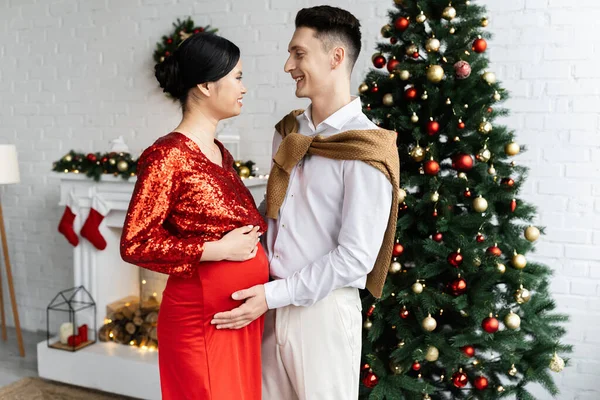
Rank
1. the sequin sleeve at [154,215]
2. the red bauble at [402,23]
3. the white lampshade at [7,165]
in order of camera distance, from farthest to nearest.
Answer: the white lampshade at [7,165]
the red bauble at [402,23]
the sequin sleeve at [154,215]

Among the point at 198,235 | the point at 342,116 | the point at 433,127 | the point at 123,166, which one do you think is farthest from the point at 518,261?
the point at 123,166

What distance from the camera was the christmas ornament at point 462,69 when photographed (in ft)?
6.49

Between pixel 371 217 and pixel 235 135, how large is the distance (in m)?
1.89

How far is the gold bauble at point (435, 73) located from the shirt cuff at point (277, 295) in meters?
0.99

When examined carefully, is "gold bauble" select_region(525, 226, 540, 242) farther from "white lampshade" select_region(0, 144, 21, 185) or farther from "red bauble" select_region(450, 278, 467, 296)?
"white lampshade" select_region(0, 144, 21, 185)

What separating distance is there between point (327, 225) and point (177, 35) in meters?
2.32

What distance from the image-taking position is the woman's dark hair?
1494 millimetres

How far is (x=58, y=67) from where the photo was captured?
12.9 ft

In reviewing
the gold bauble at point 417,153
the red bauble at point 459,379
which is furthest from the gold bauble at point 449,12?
the red bauble at point 459,379

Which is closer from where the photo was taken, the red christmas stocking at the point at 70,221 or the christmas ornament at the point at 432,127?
the christmas ornament at the point at 432,127

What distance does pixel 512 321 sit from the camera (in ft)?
6.52

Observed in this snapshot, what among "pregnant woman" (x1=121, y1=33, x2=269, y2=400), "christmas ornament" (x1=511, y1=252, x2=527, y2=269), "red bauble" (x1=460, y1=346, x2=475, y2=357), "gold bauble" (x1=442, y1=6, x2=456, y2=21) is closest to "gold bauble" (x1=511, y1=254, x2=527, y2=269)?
"christmas ornament" (x1=511, y1=252, x2=527, y2=269)

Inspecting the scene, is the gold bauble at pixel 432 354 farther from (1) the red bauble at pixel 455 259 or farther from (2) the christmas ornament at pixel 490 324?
(1) the red bauble at pixel 455 259

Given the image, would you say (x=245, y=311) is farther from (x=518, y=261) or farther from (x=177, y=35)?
(x=177, y=35)
